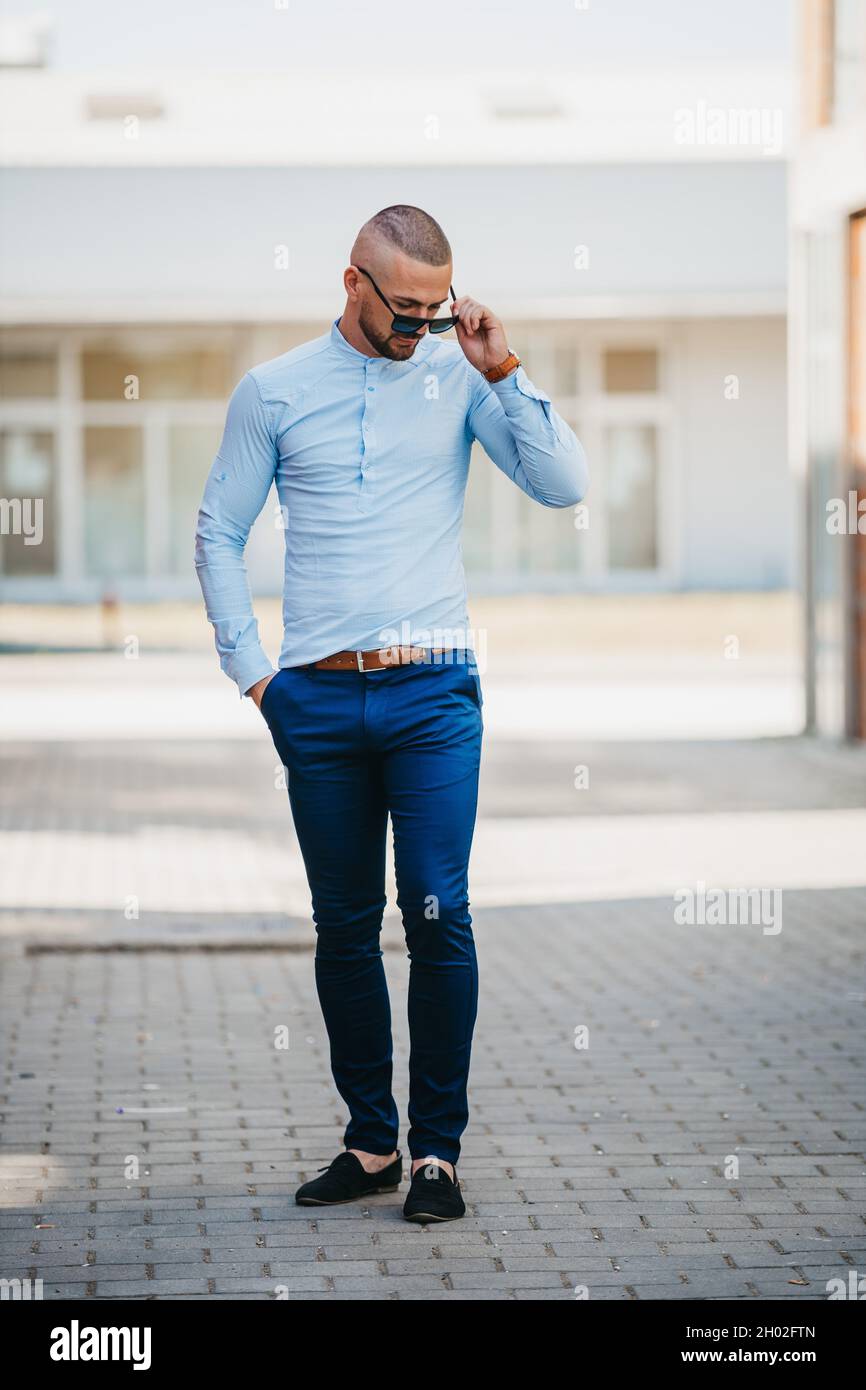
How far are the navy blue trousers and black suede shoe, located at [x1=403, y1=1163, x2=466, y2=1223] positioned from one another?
0.05m

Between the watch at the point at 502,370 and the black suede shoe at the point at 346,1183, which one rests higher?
the watch at the point at 502,370

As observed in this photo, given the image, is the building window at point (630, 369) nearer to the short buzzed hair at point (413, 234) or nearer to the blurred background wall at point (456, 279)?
the blurred background wall at point (456, 279)

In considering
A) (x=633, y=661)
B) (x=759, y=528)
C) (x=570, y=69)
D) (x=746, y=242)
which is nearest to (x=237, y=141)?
(x=570, y=69)

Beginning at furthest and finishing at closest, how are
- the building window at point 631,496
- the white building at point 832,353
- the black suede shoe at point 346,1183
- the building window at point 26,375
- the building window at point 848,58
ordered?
the building window at point 631,496
the building window at point 26,375
the white building at point 832,353
the building window at point 848,58
the black suede shoe at point 346,1183

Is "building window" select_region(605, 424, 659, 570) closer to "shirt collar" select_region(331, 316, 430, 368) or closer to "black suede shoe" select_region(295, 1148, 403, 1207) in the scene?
"shirt collar" select_region(331, 316, 430, 368)

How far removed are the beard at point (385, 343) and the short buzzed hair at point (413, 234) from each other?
0.61 ft

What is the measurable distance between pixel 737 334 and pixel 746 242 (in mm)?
2123

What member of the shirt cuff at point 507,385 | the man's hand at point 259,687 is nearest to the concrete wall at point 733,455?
the man's hand at point 259,687

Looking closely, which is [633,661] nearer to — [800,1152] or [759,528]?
[759,528]

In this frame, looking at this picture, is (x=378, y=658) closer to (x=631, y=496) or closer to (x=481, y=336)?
(x=481, y=336)

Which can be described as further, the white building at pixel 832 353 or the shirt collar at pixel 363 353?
the white building at pixel 832 353

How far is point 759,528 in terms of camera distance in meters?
28.7

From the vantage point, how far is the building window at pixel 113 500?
96.5 feet

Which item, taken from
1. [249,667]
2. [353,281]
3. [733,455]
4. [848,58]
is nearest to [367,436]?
[353,281]
